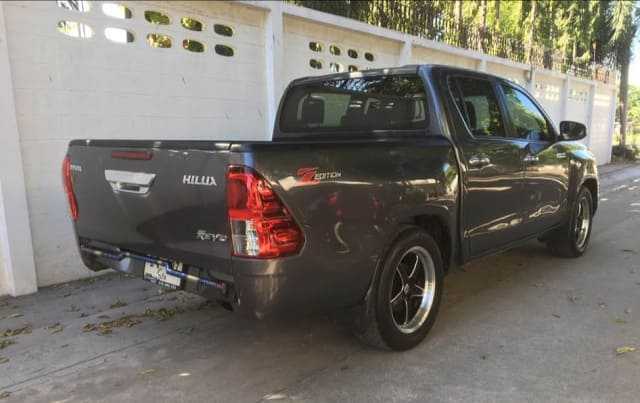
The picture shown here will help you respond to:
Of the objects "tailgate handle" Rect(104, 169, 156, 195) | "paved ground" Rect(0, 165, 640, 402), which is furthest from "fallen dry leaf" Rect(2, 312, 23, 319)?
"tailgate handle" Rect(104, 169, 156, 195)

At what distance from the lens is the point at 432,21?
31.6 ft

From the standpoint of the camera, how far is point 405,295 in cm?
338

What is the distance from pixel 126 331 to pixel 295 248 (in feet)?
6.39

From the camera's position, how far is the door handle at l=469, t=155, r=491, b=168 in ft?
12.1

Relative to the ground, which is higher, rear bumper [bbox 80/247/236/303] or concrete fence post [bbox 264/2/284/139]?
concrete fence post [bbox 264/2/284/139]

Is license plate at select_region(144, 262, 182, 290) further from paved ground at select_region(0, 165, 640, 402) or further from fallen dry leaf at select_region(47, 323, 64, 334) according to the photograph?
fallen dry leaf at select_region(47, 323, 64, 334)

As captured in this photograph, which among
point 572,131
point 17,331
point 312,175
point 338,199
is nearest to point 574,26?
point 572,131

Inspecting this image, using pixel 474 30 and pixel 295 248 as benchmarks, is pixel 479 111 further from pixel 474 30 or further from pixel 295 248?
pixel 474 30

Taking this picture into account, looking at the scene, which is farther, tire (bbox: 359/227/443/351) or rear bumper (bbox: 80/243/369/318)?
tire (bbox: 359/227/443/351)

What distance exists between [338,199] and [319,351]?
1.26 metres

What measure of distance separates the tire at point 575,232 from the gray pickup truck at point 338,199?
0.95m

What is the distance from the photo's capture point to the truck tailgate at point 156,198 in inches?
98.2

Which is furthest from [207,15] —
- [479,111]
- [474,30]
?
[474,30]

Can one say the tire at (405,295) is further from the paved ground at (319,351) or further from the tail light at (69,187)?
the tail light at (69,187)
